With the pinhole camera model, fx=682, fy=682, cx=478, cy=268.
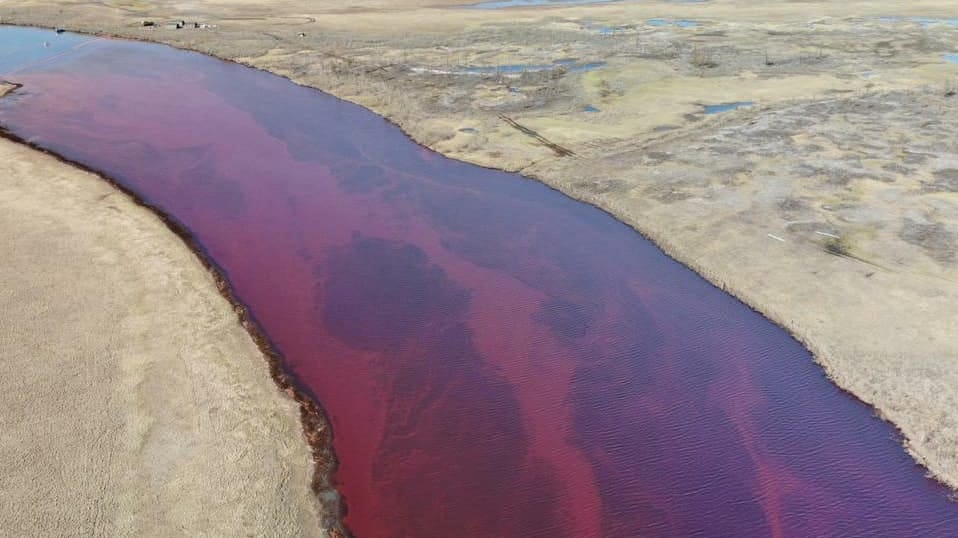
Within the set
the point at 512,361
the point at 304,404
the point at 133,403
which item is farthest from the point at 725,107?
the point at 133,403

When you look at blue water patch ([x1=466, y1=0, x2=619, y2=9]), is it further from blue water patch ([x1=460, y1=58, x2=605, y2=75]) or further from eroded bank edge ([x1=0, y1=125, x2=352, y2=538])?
eroded bank edge ([x1=0, y1=125, x2=352, y2=538])

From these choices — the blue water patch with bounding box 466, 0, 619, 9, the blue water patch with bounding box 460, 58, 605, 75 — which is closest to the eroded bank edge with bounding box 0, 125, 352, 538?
the blue water patch with bounding box 460, 58, 605, 75

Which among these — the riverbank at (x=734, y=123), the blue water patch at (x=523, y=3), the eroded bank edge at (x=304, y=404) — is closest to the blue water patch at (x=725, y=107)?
the riverbank at (x=734, y=123)

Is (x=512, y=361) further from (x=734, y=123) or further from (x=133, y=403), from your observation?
(x=734, y=123)

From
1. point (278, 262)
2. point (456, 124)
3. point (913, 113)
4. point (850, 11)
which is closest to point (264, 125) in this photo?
point (456, 124)

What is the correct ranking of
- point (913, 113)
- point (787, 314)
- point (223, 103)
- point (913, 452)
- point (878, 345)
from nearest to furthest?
1. point (913, 452)
2. point (878, 345)
3. point (787, 314)
4. point (913, 113)
5. point (223, 103)

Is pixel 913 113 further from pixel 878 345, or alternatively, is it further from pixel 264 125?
pixel 264 125
